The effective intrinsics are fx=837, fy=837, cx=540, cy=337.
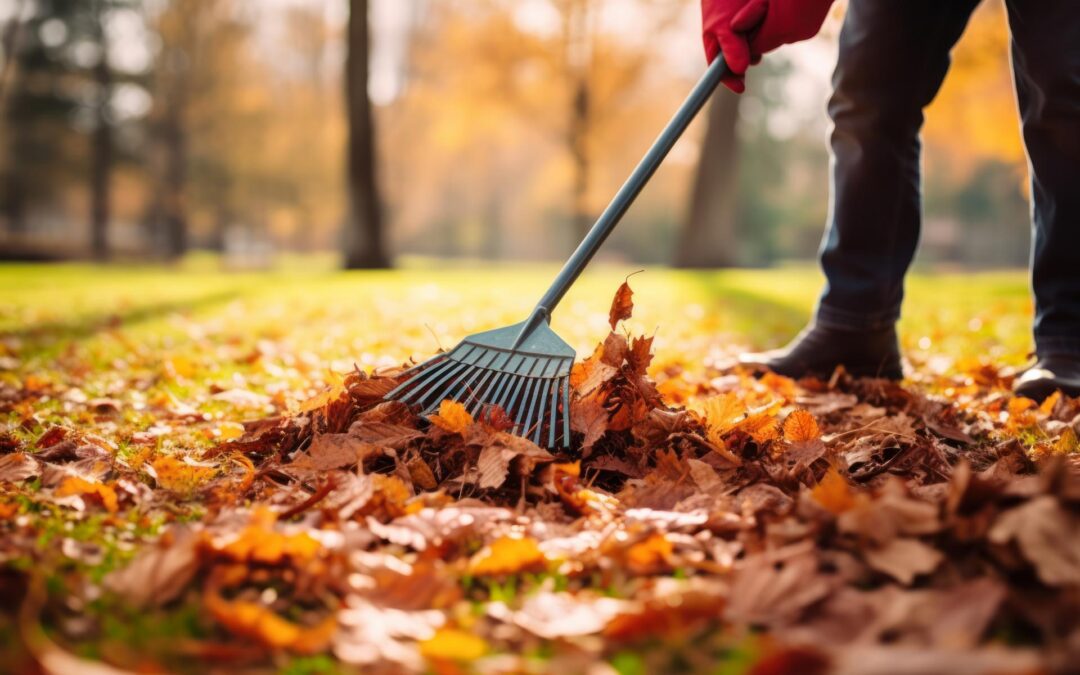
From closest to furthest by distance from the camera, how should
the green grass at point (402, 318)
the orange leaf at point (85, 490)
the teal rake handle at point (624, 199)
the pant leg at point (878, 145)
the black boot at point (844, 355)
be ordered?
the orange leaf at point (85, 490) → the teal rake handle at point (624, 199) → the pant leg at point (878, 145) → the black boot at point (844, 355) → the green grass at point (402, 318)

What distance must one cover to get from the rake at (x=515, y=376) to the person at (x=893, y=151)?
3.76ft

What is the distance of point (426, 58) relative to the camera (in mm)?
23953

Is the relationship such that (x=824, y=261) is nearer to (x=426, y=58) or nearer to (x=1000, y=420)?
(x=1000, y=420)

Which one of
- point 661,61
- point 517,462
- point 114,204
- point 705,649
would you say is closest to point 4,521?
point 517,462

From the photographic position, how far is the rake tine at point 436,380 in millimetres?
2102

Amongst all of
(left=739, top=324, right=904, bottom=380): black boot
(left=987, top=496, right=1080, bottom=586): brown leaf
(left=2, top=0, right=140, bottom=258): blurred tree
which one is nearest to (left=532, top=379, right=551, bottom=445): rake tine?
(left=987, top=496, right=1080, bottom=586): brown leaf

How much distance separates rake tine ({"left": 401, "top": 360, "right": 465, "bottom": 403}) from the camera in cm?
210

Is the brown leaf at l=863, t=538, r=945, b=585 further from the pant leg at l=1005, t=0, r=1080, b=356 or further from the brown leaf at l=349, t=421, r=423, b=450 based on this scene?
the pant leg at l=1005, t=0, r=1080, b=356

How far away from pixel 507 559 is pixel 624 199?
1.41 meters

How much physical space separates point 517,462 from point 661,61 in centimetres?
1841

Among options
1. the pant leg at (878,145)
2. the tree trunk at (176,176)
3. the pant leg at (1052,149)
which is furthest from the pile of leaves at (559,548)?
the tree trunk at (176,176)

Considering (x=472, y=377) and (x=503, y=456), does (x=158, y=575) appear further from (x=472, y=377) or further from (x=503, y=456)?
(x=472, y=377)

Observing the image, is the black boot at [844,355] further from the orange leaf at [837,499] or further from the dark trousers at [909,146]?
the orange leaf at [837,499]

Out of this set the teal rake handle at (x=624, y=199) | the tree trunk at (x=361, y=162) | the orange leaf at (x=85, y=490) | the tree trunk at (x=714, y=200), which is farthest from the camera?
the tree trunk at (x=714, y=200)
